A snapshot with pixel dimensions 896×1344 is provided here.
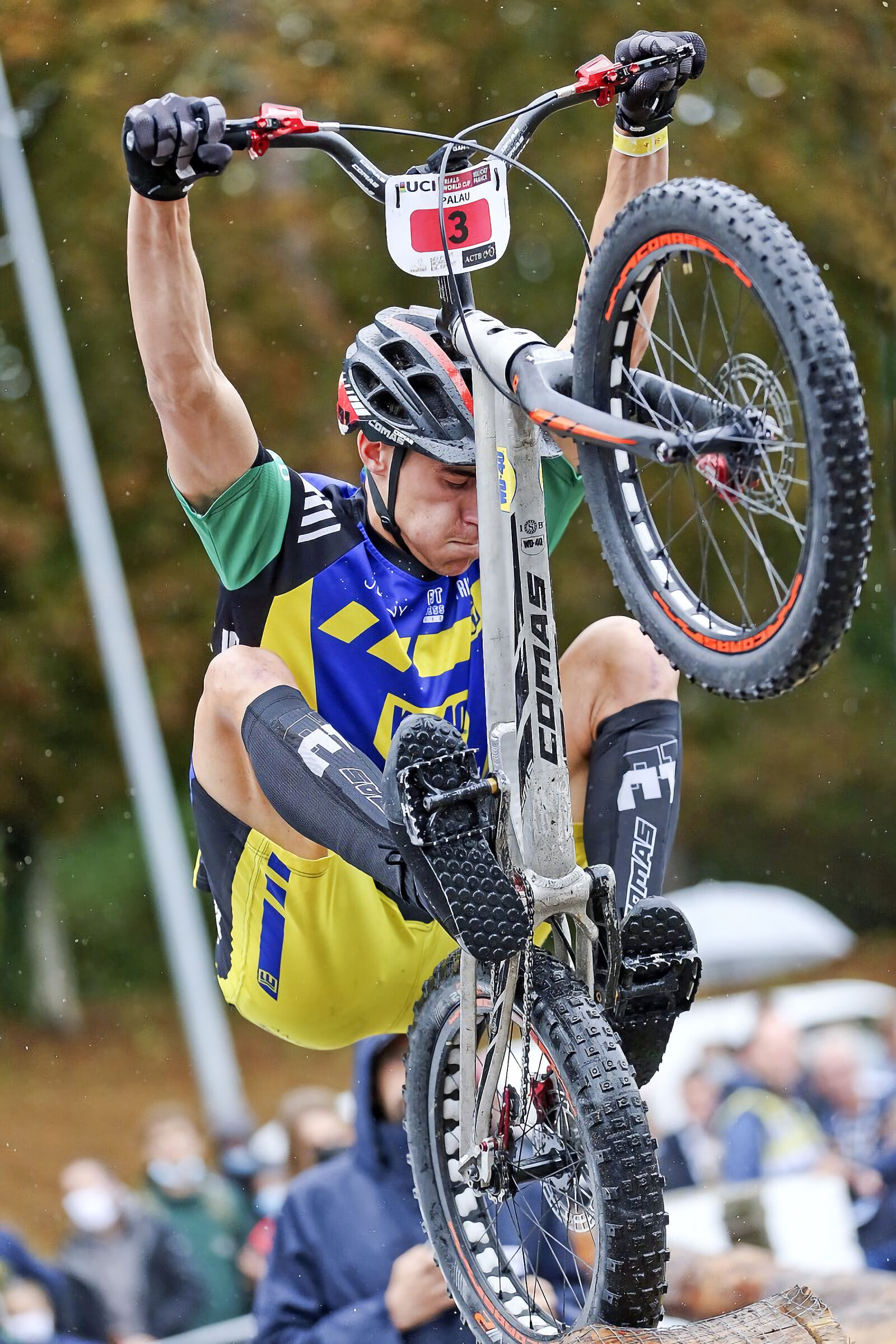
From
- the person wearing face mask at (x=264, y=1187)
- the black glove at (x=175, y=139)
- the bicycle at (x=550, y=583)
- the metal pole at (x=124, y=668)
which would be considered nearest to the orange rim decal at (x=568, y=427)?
the bicycle at (x=550, y=583)

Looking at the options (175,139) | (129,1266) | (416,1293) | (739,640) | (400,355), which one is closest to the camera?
(739,640)

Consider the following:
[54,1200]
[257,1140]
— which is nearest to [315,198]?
[257,1140]

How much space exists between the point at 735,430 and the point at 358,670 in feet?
4.31

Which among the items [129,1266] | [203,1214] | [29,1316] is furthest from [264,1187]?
[29,1316]

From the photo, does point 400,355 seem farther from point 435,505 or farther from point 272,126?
point 272,126

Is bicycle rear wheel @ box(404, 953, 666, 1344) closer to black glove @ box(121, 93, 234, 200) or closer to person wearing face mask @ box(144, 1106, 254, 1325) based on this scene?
black glove @ box(121, 93, 234, 200)

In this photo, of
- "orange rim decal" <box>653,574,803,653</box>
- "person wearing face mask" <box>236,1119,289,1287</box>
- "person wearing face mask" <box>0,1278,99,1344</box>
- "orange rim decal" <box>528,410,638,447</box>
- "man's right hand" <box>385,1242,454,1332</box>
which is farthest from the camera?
"person wearing face mask" <box>236,1119,289,1287</box>

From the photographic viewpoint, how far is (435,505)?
319 cm

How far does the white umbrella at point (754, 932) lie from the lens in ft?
25.8

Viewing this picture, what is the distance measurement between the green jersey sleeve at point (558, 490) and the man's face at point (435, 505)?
34 cm

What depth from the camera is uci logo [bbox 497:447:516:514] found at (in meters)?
2.73

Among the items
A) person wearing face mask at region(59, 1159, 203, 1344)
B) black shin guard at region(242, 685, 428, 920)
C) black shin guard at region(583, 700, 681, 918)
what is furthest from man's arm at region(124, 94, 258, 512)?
person wearing face mask at region(59, 1159, 203, 1344)

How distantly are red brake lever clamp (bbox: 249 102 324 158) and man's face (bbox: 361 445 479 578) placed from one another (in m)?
0.66

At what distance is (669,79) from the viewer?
10.1ft
